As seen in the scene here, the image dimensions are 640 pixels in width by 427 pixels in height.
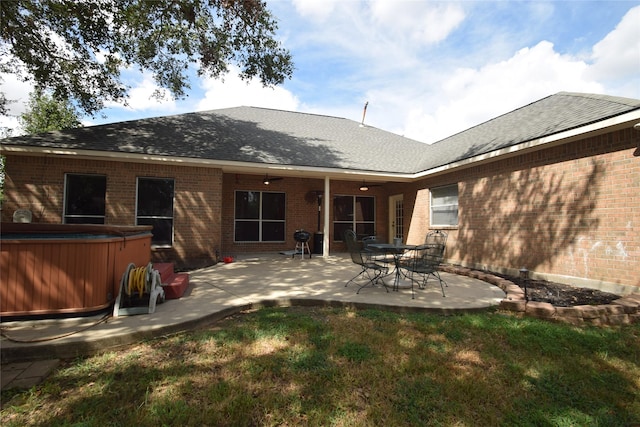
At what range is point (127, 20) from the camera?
7504 mm

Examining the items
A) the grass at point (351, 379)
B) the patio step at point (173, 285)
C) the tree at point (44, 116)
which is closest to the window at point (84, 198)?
the patio step at point (173, 285)

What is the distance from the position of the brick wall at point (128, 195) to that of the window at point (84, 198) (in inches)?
6.8

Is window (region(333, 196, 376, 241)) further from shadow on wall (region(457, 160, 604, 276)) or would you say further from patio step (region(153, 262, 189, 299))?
patio step (region(153, 262, 189, 299))

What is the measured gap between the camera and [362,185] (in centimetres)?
1299

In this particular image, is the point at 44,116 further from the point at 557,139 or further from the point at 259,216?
the point at 557,139

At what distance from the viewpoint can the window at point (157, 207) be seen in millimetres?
8289

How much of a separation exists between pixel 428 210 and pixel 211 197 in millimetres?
7251

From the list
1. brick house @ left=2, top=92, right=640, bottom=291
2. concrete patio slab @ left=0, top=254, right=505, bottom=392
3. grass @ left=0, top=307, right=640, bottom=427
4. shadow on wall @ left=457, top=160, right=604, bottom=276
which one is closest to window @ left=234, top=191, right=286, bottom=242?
brick house @ left=2, top=92, right=640, bottom=291

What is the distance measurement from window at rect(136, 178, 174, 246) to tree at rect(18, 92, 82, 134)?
25236 mm

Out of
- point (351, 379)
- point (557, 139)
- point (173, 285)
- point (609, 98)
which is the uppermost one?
point (609, 98)

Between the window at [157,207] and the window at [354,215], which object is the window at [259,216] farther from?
the window at [157,207]

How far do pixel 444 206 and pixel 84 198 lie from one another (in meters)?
10.6

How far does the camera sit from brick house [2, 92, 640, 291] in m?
5.66

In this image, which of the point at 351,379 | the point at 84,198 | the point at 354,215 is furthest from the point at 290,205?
the point at 351,379
